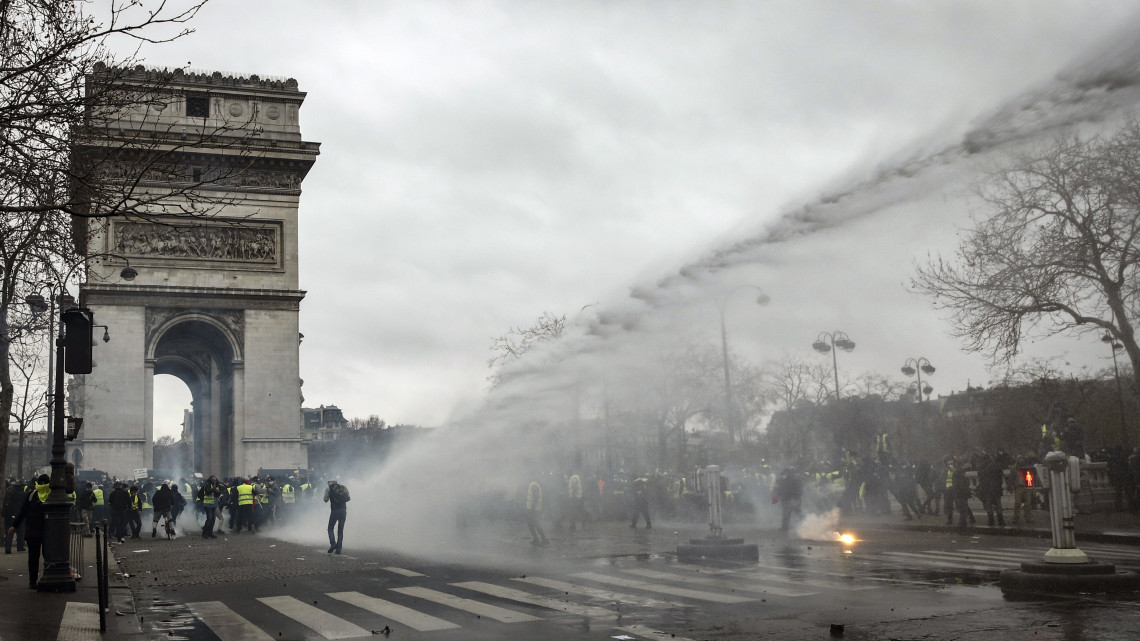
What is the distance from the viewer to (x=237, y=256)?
173ft

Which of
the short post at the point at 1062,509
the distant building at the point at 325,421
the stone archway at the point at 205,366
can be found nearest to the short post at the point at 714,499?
the short post at the point at 1062,509

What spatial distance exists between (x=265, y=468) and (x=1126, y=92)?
1764 inches

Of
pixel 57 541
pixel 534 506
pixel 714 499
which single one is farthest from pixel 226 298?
pixel 714 499

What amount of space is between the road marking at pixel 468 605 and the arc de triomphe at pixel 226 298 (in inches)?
1458

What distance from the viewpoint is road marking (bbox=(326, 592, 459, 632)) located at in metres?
12.0

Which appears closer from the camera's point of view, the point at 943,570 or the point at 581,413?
the point at 943,570

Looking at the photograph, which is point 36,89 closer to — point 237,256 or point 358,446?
point 237,256

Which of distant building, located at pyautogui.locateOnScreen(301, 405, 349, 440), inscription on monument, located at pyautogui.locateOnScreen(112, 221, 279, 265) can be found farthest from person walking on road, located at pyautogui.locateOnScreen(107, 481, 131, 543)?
distant building, located at pyautogui.locateOnScreen(301, 405, 349, 440)

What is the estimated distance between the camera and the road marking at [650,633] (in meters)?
10.6

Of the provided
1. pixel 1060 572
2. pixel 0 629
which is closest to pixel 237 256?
pixel 0 629

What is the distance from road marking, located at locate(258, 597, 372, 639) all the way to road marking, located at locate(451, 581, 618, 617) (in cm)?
255

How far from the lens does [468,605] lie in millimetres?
13672

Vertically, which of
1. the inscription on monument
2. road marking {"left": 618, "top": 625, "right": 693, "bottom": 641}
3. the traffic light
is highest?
the inscription on monument

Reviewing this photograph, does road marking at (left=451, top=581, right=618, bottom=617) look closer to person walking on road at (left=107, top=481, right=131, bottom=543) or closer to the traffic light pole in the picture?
the traffic light pole
